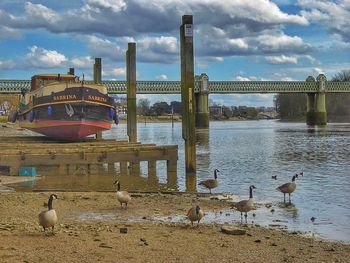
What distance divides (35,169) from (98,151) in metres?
2.74

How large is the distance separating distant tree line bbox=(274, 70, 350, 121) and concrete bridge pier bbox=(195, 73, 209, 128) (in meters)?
52.5

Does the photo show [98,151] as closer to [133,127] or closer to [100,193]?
[100,193]

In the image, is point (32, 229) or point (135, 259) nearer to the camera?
point (135, 259)

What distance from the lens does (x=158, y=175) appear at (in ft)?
80.5

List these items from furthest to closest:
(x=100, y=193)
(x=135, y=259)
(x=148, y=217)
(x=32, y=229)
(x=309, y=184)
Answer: (x=309, y=184) → (x=100, y=193) → (x=148, y=217) → (x=32, y=229) → (x=135, y=259)

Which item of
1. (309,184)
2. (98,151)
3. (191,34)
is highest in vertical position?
(191,34)

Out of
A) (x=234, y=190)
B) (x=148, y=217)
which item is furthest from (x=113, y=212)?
(x=234, y=190)

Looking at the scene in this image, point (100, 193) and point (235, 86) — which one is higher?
point (235, 86)

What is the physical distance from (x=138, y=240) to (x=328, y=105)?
15794cm

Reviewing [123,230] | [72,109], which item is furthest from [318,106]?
[123,230]

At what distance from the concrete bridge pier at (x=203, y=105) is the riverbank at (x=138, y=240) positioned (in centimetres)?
9859

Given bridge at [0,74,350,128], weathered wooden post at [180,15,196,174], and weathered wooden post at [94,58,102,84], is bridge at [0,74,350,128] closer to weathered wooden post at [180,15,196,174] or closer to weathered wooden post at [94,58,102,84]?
weathered wooden post at [94,58,102,84]

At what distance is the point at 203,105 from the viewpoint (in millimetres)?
114062

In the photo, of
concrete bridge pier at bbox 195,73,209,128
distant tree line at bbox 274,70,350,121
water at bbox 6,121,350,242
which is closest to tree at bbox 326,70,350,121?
distant tree line at bbox 274,70,350,121
